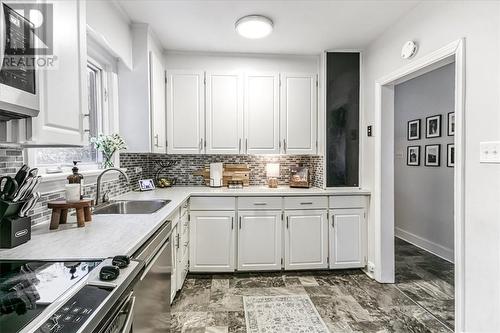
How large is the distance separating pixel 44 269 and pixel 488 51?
244 cm

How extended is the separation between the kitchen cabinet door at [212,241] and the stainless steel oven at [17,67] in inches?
80.0

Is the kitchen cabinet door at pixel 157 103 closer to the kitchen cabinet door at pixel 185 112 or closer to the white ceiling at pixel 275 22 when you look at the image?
the kitchen cabinet door at pixel 185 112

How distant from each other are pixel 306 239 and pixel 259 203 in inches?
25.8

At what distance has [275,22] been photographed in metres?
2.55

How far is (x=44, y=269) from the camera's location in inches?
38.4

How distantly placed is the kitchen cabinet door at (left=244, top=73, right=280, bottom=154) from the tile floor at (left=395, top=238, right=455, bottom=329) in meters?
2.00

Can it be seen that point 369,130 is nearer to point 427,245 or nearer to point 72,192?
point 427,245

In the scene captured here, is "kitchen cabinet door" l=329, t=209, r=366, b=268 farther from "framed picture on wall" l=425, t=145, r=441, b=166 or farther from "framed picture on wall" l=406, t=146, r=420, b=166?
"framed picture on wall" l=406, t=146, r=420, b=166

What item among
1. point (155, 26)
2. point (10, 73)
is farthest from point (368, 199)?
point (10, 73)

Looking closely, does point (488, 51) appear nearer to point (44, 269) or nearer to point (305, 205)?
point (305, 205)

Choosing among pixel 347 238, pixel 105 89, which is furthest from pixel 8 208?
pixel 347 238

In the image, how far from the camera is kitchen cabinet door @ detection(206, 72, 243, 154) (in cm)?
323

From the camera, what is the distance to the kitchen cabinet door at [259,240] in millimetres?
2945

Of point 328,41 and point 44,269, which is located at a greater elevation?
point 328,41
